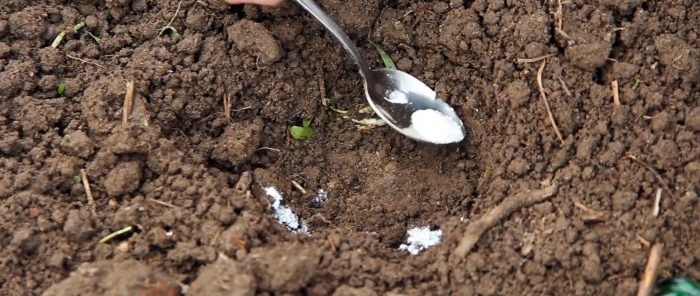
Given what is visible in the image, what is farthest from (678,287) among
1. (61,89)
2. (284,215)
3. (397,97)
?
(61,89)

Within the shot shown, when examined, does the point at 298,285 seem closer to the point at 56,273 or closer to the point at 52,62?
the point at 56,273

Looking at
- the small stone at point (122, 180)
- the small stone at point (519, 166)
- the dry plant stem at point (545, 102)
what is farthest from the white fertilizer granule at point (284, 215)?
the dry plant stem at point (545, 102)

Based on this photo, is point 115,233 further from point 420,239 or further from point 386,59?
point 386,59

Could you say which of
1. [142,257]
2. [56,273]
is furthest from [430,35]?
[56,273]

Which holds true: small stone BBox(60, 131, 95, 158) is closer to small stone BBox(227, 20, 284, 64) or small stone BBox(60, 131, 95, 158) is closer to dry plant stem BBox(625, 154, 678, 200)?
small stone BBox(227, 20, 284, 64)

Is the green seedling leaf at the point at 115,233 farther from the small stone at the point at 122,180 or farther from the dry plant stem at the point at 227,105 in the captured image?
the dry plant stem at the point at 227,105
